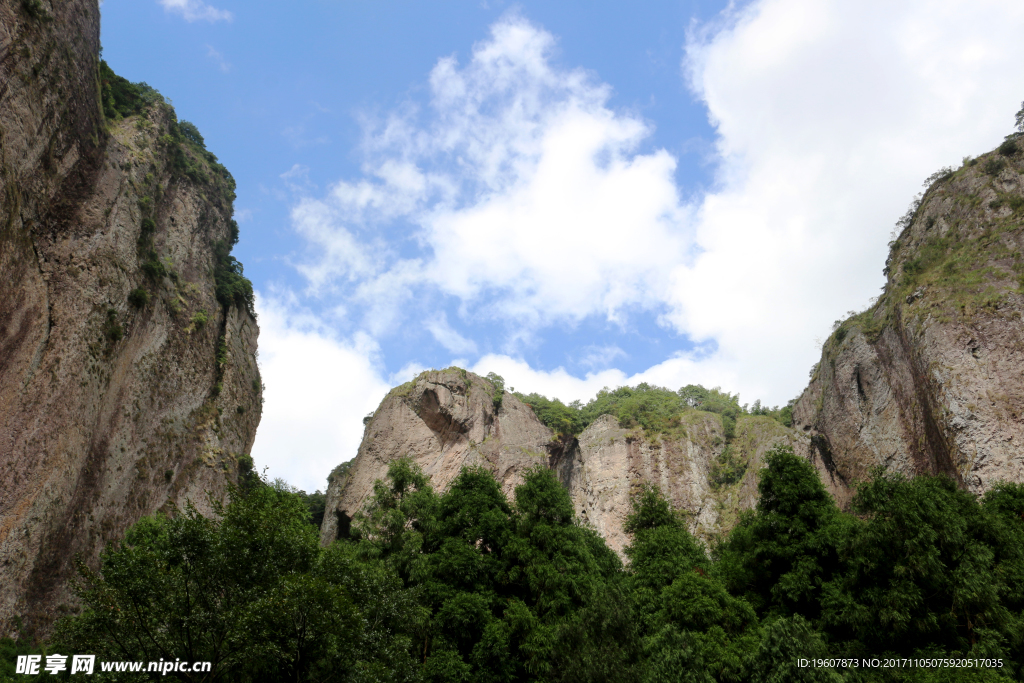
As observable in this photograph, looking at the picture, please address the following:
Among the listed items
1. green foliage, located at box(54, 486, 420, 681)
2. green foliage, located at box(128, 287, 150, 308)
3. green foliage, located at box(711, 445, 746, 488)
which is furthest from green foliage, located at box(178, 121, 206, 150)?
green foliage, located at box(711, 445, 746, 488)

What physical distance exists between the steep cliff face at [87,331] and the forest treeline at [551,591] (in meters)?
2.88

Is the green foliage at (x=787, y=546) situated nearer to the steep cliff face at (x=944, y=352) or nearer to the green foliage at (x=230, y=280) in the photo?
the steep cliff face at (x=944, y=352)

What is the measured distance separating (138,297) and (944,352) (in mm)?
42012

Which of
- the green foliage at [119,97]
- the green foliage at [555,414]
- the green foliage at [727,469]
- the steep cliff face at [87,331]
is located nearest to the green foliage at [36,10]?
the steep cliff face at [87,331]

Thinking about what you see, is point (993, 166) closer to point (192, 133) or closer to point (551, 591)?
point (551, 591)

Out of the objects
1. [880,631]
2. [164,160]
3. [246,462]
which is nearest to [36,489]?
[246,462]

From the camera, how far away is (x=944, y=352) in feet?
101

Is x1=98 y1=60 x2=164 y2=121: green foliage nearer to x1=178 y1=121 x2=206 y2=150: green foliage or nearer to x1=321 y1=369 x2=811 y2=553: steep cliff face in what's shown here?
x1=178 y1=121 x2=206 y2=150: green foliage

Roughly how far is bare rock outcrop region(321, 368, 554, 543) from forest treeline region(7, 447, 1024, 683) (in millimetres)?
12055

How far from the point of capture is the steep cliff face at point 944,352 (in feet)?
92.5

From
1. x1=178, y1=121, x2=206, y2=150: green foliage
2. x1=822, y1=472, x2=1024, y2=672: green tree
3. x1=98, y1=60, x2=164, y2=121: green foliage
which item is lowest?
x1=822, y1=472, x2=1024, y2=672: green tree

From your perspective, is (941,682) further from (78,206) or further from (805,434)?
(78,206)

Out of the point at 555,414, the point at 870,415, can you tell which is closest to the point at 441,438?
the point at 555,414

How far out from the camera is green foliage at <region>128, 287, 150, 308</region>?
2839 centimetres
